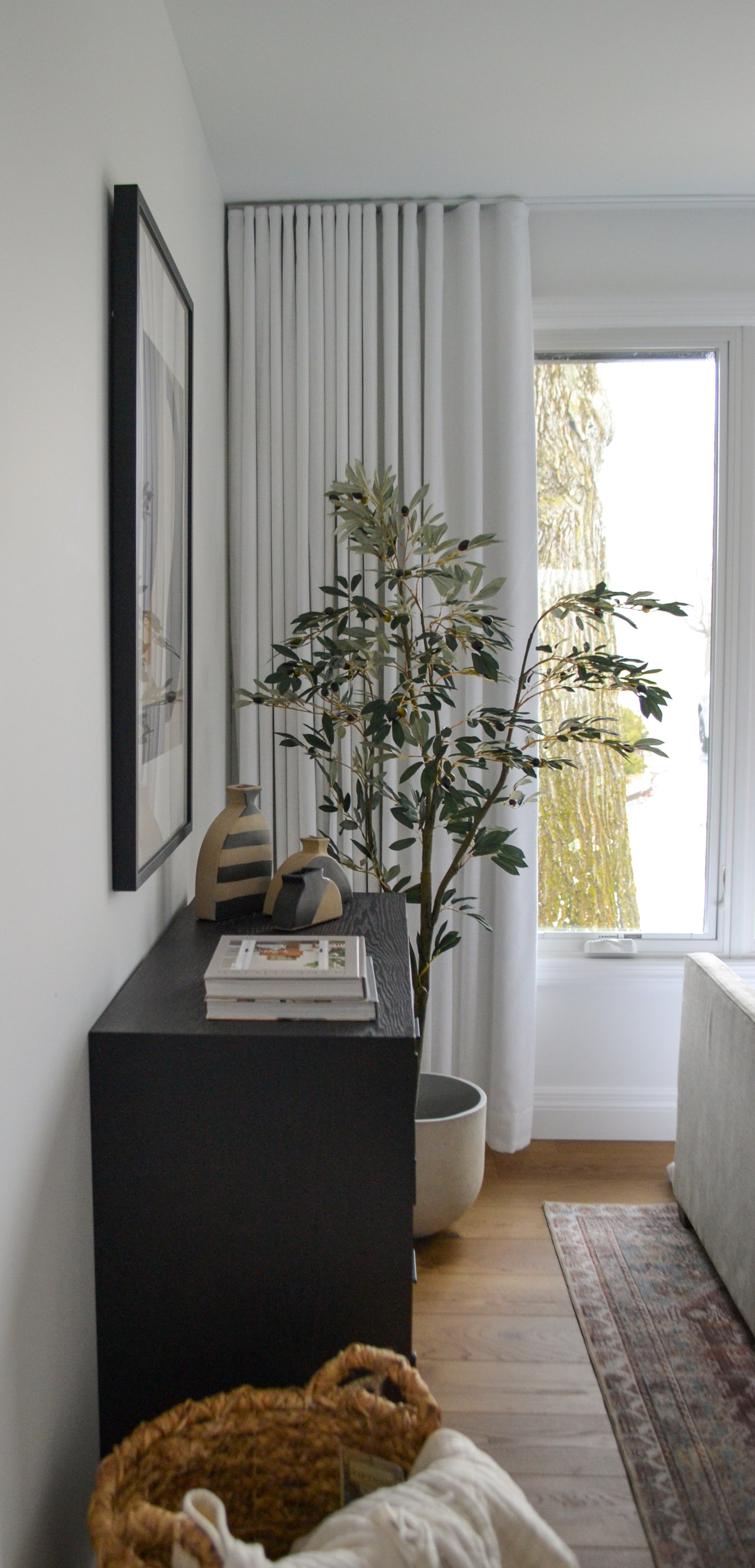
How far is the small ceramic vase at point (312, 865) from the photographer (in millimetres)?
2094

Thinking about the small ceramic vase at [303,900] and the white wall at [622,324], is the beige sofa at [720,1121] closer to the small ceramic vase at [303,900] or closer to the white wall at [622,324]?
the white wall at [622,324]

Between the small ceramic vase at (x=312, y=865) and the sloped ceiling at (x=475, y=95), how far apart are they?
1.53m

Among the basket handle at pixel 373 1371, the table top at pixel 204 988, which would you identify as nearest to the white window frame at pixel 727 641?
the table top at pixel 204 988

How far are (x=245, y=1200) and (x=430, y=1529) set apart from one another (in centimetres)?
47

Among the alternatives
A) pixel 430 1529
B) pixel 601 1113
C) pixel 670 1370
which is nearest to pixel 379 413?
pixel 601 1113

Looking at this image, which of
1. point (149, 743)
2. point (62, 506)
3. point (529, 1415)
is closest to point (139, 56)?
point (62, 506)

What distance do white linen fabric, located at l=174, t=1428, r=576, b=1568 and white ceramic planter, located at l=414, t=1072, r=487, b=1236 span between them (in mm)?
1238

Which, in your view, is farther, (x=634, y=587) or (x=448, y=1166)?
(x=634, y=587)

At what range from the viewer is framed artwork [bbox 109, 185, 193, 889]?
5.37ft

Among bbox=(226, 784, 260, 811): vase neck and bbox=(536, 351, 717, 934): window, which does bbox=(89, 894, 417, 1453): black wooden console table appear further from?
bbox=(536, 351, 717, 934): window

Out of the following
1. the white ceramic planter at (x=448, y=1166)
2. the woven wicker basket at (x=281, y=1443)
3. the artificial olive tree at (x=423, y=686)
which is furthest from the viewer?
the white ceramic planter at (x=448, y=1166)

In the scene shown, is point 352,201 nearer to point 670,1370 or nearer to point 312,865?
point 312,865

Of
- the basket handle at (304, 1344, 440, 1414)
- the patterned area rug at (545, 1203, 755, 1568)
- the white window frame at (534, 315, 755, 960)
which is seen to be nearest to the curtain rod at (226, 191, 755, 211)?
the white window frame at (534, 315, 755, 960)

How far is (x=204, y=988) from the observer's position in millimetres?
1708
